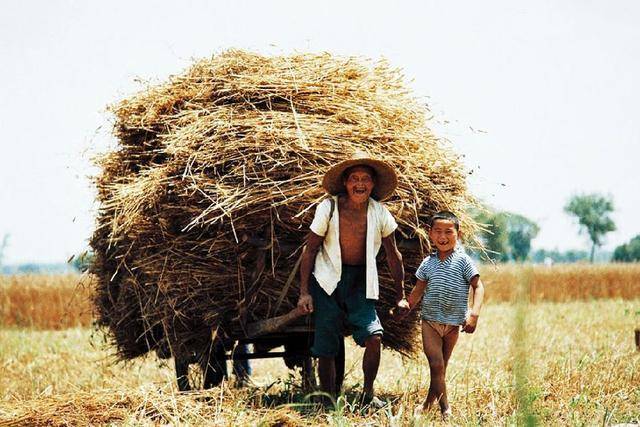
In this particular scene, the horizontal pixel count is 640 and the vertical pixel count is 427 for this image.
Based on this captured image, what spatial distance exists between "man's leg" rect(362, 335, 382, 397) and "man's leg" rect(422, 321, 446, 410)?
11.5 inches

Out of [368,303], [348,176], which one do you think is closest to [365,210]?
[348,176]

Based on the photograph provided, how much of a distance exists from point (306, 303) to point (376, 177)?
33.3 inches

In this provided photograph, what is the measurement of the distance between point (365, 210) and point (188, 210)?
3.49 ft

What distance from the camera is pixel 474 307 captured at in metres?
4.32

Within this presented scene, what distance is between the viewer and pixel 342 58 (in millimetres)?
5508

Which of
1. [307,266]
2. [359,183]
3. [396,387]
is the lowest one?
[396,387]

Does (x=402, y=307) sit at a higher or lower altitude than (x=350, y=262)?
lower

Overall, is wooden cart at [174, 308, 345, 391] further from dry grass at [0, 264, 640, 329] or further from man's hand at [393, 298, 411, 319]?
dry grass at [0, 264, 640, 329]

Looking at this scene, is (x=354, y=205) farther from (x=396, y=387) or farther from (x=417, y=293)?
(x=396, y=387)

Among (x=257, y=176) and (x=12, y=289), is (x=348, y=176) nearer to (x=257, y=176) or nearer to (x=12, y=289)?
(x=257, y=176)

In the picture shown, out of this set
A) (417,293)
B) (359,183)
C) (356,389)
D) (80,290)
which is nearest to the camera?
(359,183)

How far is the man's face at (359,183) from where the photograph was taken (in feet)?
14.0

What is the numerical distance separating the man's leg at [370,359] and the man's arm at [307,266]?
1.47 ft

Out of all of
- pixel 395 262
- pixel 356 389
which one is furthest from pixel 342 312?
pixel 356 389
